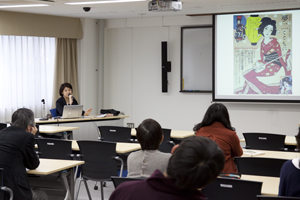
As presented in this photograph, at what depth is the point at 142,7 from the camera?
8.06 m

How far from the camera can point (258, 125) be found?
8.53 meters

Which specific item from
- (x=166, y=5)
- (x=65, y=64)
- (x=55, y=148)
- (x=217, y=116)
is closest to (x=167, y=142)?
(x=55, y=148)

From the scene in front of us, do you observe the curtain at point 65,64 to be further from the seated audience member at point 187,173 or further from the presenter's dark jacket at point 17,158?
the seated audience member at point 187,173

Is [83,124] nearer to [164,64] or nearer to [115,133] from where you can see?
[115,133]

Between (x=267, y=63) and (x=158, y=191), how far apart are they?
7.24 meters

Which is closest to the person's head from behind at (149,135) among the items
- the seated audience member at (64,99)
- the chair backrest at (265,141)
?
the chair backrest at (265,141)

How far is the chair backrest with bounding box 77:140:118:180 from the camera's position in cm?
441

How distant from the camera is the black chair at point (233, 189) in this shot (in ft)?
8.47

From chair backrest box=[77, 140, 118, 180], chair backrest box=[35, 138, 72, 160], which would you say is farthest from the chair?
chair backrest box=[35, 138, 72, 160]

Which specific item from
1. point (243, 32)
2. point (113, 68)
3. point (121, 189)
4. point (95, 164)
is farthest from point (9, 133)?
point (113, 68)

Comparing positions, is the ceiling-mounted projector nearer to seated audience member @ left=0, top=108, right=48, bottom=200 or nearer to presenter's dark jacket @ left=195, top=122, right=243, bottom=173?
presenter's dark jacket @ left=195, top=122, right=243, bottom=173

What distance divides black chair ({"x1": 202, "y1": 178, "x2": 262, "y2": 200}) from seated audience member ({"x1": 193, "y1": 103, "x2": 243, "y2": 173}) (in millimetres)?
1109

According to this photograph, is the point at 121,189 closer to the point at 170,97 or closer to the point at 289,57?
the point at 289,57

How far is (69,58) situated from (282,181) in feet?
25.4
